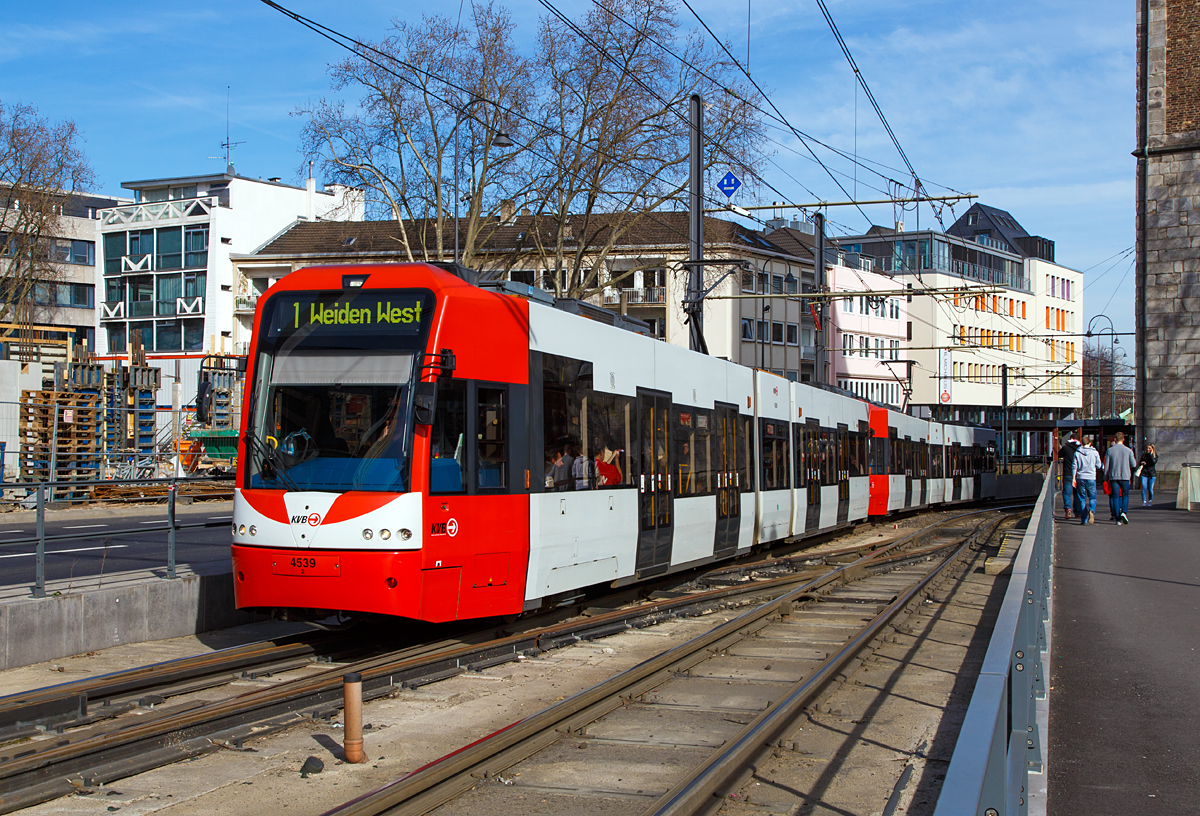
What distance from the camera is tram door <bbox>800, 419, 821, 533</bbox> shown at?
2156 centimetres

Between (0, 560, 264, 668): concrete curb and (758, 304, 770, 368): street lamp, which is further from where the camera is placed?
(758, 304, 770, 368): street lamp

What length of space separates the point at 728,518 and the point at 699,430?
185 cm

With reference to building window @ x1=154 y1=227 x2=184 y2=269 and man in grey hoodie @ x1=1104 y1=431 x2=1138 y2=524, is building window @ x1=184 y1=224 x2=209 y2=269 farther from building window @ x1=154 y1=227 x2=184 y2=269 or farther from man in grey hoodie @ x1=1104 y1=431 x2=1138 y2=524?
man in grey hoodie @ x1=1104 y1=431 x2=1138 y2=524

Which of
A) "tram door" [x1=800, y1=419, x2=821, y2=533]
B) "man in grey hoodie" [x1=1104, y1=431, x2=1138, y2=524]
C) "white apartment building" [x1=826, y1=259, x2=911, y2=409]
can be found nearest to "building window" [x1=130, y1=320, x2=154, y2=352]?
"white apartment building" [x1=826, y1=259, x2=911, y2=409]

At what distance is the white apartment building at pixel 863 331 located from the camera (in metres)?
76.1

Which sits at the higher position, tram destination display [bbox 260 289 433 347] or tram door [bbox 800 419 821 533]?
tram destination display [bbox 260 289 433 347]

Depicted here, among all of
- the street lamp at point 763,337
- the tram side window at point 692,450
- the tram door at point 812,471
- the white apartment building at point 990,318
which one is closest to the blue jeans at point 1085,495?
the tram door at point 812,471

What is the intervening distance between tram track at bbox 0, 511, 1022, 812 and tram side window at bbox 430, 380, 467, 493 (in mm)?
1423

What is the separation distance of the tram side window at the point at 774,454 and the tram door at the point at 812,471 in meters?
1.41

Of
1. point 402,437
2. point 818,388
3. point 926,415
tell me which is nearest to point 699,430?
point 402,437

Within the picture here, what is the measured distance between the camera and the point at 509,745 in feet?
Answer: 21.9

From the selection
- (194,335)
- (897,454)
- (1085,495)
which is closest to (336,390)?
(1085,495)

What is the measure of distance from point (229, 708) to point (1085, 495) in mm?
20426

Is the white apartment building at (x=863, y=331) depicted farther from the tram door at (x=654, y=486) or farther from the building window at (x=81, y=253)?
the tram door at (x=654, y=486)
